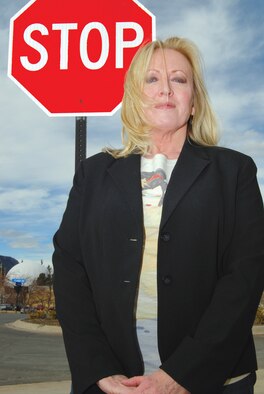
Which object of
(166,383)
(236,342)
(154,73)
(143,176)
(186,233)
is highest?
(154,73)

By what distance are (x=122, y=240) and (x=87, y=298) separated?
283mm

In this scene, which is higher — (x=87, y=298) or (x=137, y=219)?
(x=137, y=219)

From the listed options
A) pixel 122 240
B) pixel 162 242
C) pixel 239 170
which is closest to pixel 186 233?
pixel 162 242

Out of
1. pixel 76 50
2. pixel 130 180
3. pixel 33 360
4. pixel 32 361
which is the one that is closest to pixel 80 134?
pixel 76 50

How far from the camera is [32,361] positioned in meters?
11.2

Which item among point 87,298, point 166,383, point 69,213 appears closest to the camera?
point 166,383

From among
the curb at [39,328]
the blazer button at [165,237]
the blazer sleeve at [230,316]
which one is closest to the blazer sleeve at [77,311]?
the blazer sleeve at [230,316]

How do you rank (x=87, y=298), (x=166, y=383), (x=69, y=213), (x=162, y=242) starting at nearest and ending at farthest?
(x=166, y=383) < (x=162, y=242) < (x=87, y=298) < (x=69, y=213)

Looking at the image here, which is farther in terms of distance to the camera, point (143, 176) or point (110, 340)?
point (143, 176)

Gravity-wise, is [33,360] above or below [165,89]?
below

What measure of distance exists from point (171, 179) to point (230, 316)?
1.88 feet

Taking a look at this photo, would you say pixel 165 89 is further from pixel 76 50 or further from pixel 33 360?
pixel 33 360

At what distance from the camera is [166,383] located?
1700 mm

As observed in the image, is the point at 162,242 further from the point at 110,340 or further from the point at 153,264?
the point at 110,340
